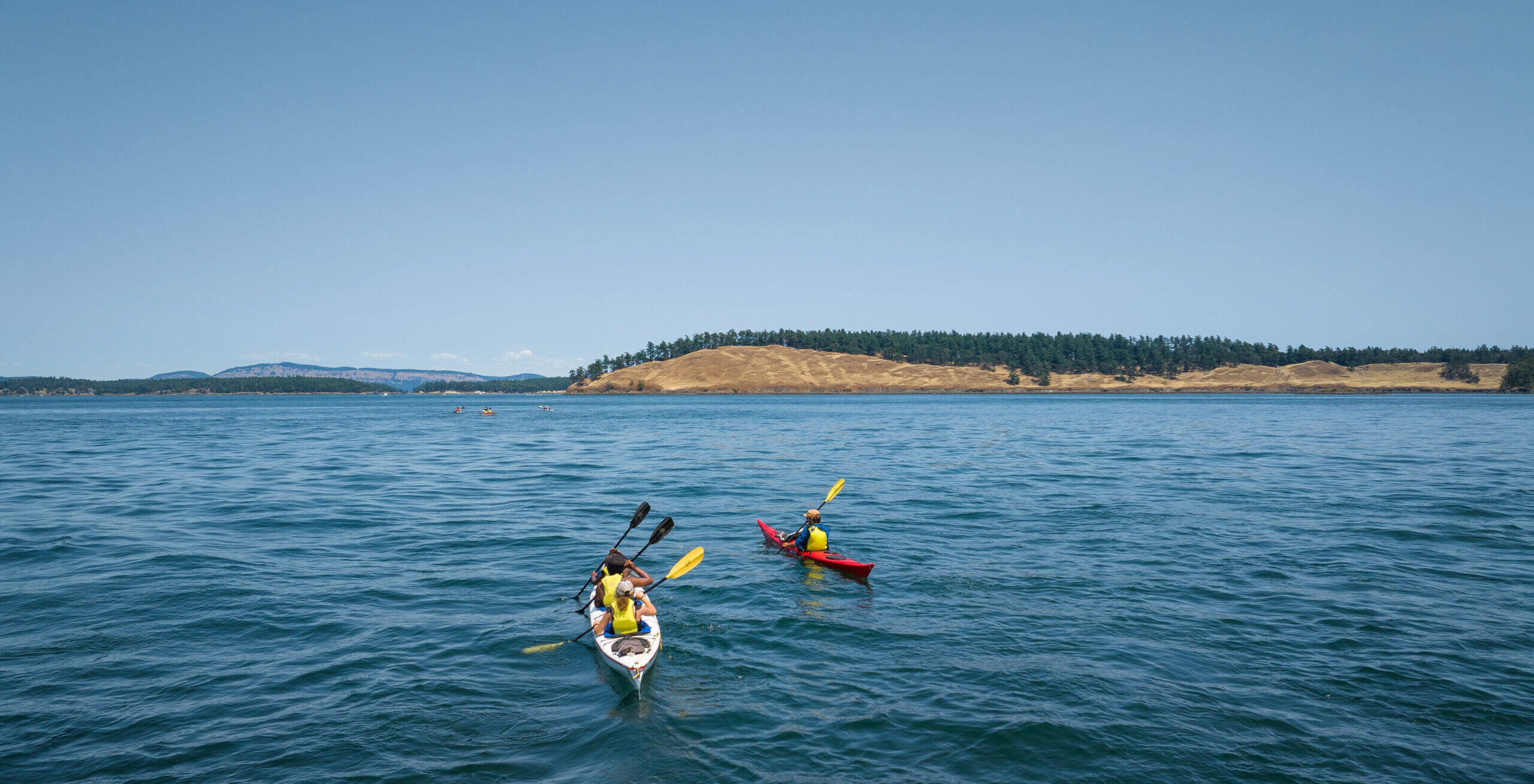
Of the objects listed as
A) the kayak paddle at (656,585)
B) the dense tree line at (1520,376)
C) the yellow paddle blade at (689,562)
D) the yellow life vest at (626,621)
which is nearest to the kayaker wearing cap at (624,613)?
the yellow life vest at (626,621)

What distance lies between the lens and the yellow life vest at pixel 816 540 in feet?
63.1

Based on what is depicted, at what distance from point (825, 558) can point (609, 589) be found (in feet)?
21.7

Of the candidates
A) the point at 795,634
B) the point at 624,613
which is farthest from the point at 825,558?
the point at 624,613

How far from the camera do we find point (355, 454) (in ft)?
169

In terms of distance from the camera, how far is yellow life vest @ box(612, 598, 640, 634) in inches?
496

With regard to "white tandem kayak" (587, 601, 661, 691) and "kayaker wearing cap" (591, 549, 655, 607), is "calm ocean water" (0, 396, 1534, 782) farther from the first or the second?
"kayaker wearing cap" (591, 549, 655, 607)

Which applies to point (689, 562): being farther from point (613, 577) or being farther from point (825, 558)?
point (825, 558)

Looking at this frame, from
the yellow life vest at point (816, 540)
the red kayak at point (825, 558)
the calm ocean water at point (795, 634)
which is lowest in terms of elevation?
the calm ocean water at point (795, 634)

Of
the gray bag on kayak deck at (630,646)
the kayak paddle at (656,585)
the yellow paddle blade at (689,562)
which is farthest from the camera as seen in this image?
the yellow paddle blade at (689,562)

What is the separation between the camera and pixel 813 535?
759 inches

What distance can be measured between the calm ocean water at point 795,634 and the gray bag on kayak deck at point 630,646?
1.98 feet

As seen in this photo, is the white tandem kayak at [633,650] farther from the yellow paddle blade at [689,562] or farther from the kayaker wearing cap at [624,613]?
the yellow paddle blade at [689,562]

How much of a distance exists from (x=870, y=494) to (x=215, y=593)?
73.4ft

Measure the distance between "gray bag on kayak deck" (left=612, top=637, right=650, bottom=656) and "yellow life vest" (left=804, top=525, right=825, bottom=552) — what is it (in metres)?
7.61
